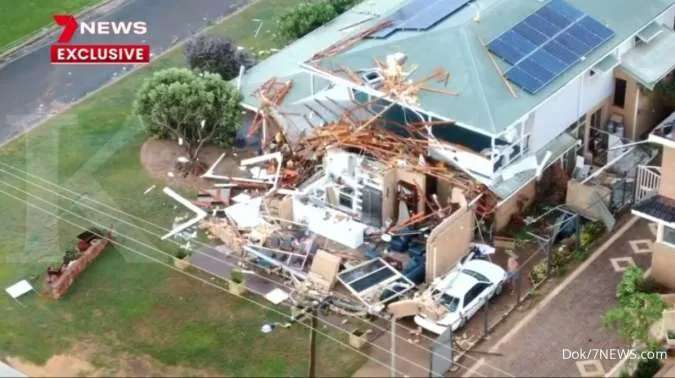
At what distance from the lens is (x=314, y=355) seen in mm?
34781

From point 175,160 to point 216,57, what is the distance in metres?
5.23

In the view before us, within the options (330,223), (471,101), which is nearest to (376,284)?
(330,223)

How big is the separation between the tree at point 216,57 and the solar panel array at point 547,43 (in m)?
11.7

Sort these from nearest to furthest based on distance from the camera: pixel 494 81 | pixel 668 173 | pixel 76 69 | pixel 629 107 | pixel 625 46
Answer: pixel 668 173, pixel 494 81, pixel 625 46, pixel 629 107, pixel 76 69

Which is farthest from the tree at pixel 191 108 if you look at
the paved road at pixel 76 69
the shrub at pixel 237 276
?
the paved road at pixel 76 69

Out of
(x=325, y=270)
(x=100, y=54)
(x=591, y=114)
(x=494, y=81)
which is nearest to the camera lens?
(x=325, y=270)

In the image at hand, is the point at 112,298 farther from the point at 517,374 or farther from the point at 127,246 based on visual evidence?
the point at 517,374

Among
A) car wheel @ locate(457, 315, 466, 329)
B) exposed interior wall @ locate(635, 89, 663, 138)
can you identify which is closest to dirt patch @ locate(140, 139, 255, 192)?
car wheel @ locate(457, 315, 466, 329)

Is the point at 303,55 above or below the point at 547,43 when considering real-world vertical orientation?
below

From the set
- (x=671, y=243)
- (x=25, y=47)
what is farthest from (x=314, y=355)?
(x=25, y=47)

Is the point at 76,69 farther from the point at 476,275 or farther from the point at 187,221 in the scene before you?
the point at 476,275

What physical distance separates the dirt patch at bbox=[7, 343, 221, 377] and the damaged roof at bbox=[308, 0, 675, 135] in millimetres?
11252

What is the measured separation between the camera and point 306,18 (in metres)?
49.8

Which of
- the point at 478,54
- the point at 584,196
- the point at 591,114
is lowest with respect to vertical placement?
the point at 584,196
